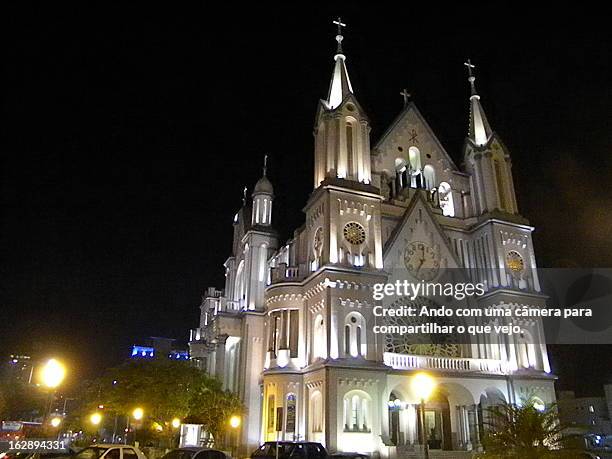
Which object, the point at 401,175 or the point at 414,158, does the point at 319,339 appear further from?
the point at 414,158

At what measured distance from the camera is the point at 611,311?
4094cm

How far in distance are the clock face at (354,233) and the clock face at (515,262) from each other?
39.1ft

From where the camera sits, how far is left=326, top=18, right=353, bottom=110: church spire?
139 feet

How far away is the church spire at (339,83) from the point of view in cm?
4244

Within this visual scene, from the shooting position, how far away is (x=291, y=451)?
24219 mm

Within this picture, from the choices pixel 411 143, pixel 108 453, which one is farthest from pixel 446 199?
pixel 108 453

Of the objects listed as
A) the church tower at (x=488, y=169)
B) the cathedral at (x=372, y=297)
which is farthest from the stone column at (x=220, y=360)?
the church tower at (x=488, y=169)

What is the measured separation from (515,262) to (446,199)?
771 centimetres

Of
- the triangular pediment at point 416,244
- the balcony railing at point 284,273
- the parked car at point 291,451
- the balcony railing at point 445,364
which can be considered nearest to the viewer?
the parked car at point 291,451

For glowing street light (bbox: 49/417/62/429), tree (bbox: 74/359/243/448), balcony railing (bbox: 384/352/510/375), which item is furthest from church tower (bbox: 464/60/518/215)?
glowing street light (bbox: 49/417/62/429)

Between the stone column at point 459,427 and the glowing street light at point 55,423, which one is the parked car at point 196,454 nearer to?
the stone column at point 459,427

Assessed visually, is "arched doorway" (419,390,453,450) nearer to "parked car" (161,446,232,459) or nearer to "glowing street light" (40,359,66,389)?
"parked car" (161,446,232,459)

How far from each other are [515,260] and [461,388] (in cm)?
1126

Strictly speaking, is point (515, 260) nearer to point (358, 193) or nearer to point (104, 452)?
point (358, 193)
